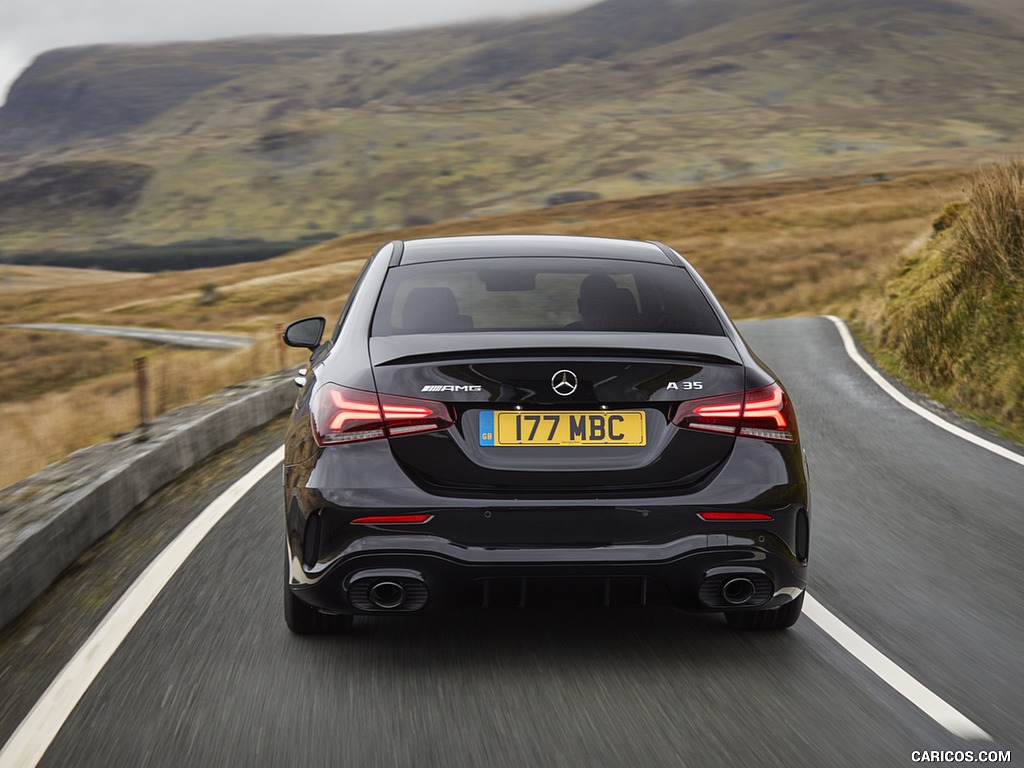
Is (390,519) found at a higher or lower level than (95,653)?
higher

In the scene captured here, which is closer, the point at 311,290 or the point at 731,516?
the point at 731,516

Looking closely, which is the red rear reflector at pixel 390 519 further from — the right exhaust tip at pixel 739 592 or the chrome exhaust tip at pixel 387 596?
the right exhaust tip at pixel 739 592

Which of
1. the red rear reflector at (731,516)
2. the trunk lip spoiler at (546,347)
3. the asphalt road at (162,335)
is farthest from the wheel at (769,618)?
the asphalt road at (162,335)

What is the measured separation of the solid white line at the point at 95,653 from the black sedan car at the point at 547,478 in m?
0.80

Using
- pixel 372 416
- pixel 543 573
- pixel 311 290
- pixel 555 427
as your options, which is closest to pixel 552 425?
pixel 555 427

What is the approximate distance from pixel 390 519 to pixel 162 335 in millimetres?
39406

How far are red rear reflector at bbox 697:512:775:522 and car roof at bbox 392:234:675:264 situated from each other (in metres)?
1.42

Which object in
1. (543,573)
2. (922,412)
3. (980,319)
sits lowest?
(922,412)

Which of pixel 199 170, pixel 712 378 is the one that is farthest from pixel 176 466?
pixel 199 170

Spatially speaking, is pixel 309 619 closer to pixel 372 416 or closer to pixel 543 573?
pixel 372 416

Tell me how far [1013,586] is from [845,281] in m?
33.8

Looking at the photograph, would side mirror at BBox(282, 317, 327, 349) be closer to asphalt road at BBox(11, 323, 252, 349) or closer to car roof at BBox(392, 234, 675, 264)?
car roof at BBox(392, 234, 675, 264)

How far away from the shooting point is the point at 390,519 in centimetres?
386

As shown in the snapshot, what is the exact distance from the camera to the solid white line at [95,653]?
3467mm
